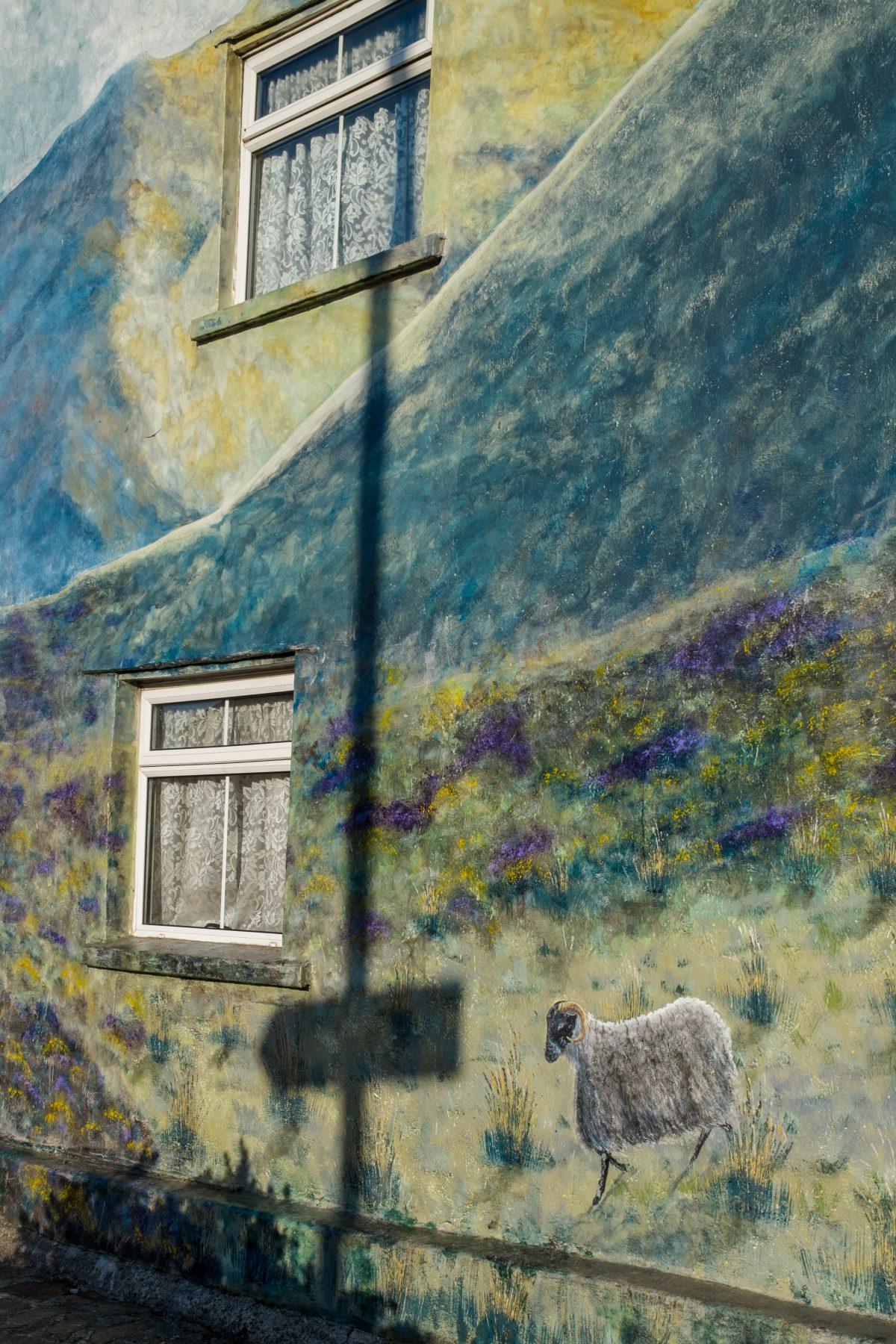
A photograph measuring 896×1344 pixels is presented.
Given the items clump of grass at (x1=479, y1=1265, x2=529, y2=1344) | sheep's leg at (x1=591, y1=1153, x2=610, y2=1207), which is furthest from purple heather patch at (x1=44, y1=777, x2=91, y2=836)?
sheep's leg at (x1=591, y1=1153, x2=610, y2=1207)

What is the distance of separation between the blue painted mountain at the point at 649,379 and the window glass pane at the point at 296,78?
1.81 meters

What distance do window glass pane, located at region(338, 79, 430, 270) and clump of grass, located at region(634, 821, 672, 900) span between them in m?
3.10

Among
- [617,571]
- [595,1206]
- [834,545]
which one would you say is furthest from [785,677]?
[595,1206]

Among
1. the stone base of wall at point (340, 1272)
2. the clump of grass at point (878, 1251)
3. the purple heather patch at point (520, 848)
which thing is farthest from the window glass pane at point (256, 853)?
the clump of grass at point (878, 1251)

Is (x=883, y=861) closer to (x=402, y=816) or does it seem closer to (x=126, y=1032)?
(x=402, y=816)

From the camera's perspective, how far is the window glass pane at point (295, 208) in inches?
271

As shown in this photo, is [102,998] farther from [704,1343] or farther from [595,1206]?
[704,1343]

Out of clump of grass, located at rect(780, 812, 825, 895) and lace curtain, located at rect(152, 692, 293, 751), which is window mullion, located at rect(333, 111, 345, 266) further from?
clump of grass, located at rect(780, 812, 825, 895)

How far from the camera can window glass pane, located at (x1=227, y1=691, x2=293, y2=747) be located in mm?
6430

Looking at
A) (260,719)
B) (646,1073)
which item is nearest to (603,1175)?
(646,1073)

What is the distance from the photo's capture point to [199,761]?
22.1 feet

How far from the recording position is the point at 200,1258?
596 cm

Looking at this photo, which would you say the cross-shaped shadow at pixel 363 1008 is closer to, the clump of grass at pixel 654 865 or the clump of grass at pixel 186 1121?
the clump of grass at pixel 186 1121

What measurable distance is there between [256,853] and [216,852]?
0.29 metres
